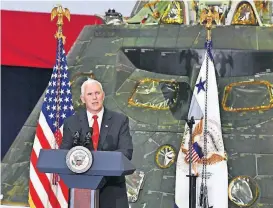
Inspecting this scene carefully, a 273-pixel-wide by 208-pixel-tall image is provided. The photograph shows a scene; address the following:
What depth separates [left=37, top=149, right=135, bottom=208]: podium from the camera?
4637 millimetres

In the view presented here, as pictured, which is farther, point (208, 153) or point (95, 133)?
point (208, 153)

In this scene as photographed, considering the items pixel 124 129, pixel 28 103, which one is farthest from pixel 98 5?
pixel 124 129

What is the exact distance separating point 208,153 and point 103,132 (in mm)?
2729

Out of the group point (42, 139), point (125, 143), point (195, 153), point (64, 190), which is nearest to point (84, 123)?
point (125, 143)

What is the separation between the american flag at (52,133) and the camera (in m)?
7.80

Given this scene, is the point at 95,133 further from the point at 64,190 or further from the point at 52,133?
the point at 52,133

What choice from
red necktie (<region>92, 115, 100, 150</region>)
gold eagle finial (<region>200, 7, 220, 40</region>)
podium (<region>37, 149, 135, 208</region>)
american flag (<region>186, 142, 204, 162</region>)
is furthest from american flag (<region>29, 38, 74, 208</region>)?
podium (<region>37, 149, 135, 208</region>)

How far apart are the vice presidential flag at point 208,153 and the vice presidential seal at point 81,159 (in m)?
2.84

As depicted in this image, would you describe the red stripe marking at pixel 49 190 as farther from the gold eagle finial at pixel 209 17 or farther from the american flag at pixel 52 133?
the gold eagle finial at pixel 209 17

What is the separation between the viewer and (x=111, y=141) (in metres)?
4.97

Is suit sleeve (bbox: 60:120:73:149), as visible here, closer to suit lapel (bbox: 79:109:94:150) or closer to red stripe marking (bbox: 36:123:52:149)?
suit lapel (bbox: 79:109:94:150)

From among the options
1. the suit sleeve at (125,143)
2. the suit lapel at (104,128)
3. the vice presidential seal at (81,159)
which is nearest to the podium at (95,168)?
the vice presidential seal at (81,159)

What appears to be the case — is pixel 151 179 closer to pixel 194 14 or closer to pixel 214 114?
pixel 214 114

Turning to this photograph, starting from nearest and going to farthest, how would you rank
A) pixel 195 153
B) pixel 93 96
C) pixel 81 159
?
pixel 81 159 → pixel 93 96 → pixel 195 153
